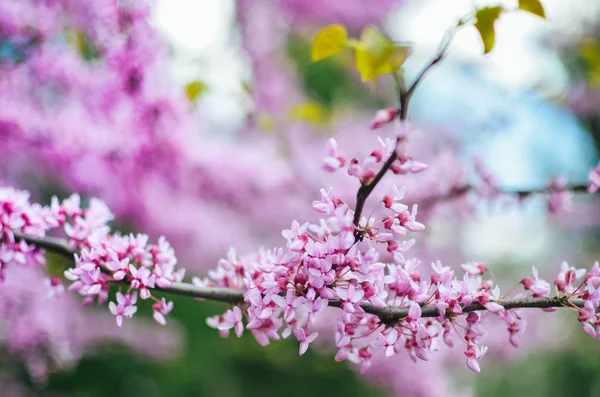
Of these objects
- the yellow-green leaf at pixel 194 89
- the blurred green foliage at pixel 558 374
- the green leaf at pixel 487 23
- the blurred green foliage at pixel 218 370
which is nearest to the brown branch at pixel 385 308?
the green leaf at pixel 487 23

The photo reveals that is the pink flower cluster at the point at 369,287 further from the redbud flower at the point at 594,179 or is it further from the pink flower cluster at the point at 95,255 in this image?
the redbud flower at the point at 594,179

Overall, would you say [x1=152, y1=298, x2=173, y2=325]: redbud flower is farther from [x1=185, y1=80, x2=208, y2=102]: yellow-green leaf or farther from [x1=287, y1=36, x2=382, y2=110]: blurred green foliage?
[x1=287, y1=36, x2=382, y2=110]: blurred green foliage

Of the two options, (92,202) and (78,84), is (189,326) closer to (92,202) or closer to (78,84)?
(78,84)

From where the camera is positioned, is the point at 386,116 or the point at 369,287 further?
the point at 369,287

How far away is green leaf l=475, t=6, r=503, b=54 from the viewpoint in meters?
0.91

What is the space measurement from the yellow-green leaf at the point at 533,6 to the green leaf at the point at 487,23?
3.0 inches

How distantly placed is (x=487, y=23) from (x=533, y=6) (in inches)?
4.3

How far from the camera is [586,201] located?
22.8 ft

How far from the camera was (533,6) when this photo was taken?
943 mm

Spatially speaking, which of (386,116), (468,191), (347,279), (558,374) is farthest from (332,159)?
(558,374)

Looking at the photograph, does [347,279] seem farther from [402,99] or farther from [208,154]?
[208,154]

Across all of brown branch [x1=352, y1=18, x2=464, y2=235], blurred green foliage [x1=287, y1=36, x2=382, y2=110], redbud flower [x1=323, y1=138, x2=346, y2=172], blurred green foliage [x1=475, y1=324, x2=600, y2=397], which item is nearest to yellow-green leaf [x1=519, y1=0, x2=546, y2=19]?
brown branch [x1=352, y1=18, x2=464, y2=235]

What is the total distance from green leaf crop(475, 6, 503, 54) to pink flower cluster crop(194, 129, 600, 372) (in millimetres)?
298

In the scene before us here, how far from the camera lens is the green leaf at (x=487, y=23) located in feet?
2.97
